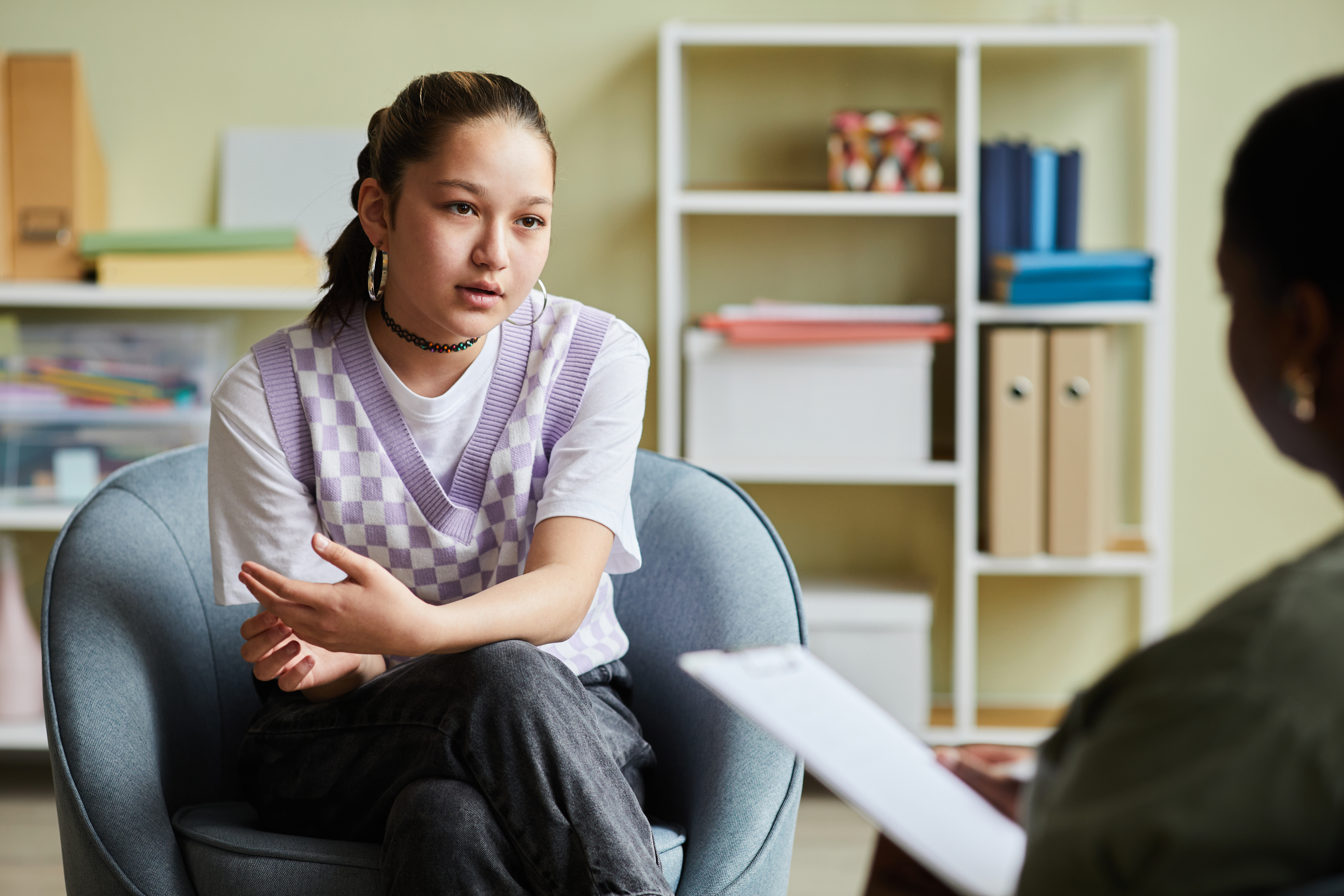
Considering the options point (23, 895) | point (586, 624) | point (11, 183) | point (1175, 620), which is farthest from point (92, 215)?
point (1175, 620)

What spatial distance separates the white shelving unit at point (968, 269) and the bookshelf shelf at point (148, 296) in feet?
2.37

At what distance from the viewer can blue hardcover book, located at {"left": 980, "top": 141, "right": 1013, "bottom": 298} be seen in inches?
91.7

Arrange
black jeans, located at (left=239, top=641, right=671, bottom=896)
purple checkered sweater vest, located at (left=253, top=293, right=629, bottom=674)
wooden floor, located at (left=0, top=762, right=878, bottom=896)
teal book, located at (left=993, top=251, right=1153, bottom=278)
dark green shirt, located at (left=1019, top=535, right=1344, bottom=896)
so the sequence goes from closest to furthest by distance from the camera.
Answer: dark green shirt, located at (left=1019, top=535, right=1344, bottom=896) < black jeans, located at (left=239, top=641, right=671, bottom=896) < purple checkered sweater vest, located at (left=253, top=293, right=629, bottom=674) < wooden floor, located at (left=0, top=762, right=878, bottom=896) < teal book, located at (left=993, top=251, right=1153, bottom=278)

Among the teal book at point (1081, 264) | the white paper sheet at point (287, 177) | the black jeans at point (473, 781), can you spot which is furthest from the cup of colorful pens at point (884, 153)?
the black jeans at point (473, 781)

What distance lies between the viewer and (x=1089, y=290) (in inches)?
89.5

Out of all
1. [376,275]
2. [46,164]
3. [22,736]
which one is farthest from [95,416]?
[376,275]

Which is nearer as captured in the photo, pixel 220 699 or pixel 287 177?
pixel 220 699

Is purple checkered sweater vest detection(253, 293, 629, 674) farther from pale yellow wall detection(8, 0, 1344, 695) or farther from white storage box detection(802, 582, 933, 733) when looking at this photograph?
pale yellow wall detection(8, 0, 1344, 695)

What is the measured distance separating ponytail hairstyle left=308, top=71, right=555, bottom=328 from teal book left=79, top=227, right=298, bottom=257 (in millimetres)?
1085

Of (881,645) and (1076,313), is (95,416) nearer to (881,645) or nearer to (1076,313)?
(881,645)

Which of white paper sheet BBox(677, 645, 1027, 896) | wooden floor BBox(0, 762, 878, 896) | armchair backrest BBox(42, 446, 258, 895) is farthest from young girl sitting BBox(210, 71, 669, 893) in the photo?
wooden floor BBox(0, 762, 878, 896)

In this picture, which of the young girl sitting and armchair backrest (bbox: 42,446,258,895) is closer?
the young girl sitting

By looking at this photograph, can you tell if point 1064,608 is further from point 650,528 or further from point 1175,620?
point 650,528

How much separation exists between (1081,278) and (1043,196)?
18cm
